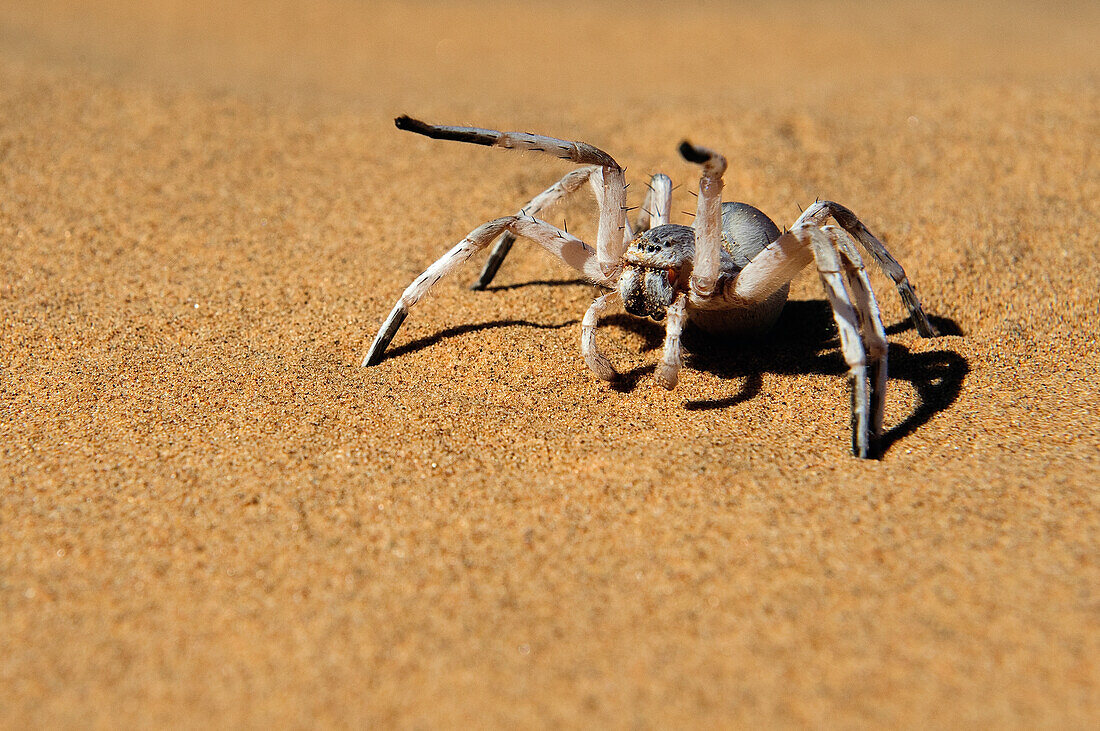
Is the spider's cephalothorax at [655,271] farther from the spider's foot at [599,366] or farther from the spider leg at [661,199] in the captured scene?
the spider leg at [661,199]

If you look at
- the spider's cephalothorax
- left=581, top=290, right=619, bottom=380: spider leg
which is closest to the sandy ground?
left=581, top=290, right=619, bottom=380: spider leg

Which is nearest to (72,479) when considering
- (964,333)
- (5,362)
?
(5,362)

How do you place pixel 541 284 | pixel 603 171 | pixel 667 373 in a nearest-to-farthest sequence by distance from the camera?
pixel 667 373 → pixel 603 171 → pixel 541 284

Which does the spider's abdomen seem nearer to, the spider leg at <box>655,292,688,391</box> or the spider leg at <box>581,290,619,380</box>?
the spider leg at <box>655,292,688,391</box>

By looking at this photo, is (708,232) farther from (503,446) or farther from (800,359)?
(503,446)

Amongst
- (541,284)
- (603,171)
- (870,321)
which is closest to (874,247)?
(870,321)

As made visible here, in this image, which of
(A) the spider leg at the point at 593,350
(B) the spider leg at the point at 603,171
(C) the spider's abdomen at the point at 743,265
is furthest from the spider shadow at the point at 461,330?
(C) the spider's abdomen at the point at 743,265
